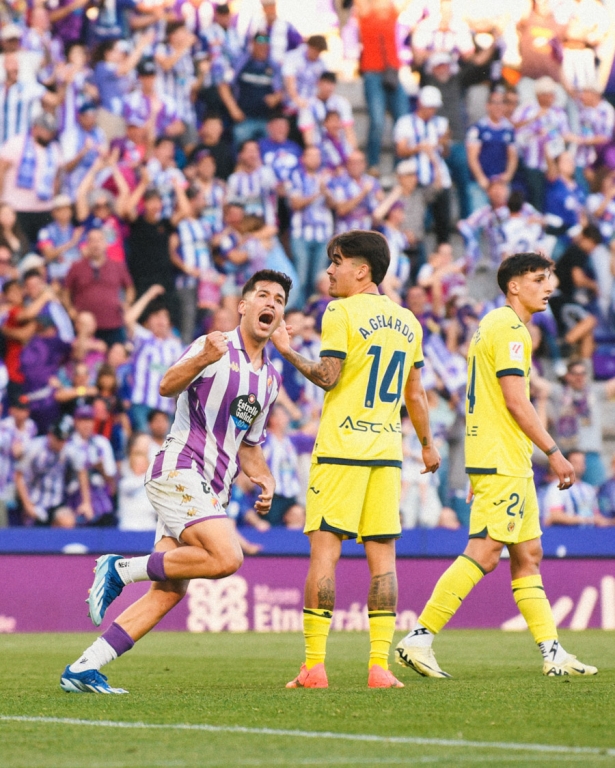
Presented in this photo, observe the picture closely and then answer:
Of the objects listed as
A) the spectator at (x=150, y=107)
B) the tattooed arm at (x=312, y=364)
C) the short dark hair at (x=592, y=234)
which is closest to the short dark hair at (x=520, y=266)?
the tattooed arm at (x=312, y=364)

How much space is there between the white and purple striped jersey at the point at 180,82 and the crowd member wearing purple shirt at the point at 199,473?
10498mm

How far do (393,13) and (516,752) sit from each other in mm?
15236

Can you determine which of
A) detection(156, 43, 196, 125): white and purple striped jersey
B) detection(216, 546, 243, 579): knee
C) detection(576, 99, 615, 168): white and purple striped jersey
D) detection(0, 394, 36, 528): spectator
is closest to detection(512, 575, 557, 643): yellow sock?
detection(216, 546, 243, 579): knee

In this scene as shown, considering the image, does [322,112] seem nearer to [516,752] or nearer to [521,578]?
[521,578]

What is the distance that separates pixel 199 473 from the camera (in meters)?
6.74

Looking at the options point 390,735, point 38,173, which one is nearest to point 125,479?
point 38,173

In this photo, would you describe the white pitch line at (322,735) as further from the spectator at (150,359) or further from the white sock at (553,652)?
the spectator at (150,359)

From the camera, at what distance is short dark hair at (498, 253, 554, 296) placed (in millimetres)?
8242

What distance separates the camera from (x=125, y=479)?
14.2m

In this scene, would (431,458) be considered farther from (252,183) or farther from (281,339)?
(252,183)

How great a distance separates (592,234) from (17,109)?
744cm

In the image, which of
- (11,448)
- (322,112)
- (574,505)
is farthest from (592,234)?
(11,448)

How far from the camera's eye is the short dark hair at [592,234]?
59.5 ft

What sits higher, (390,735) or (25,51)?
(25,51)
